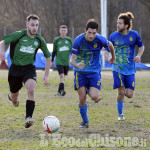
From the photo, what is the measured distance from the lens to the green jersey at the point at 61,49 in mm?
12344

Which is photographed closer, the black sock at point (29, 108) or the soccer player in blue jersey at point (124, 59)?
the black sock at point (29, 108)

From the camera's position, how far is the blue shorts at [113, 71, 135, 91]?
745 cm

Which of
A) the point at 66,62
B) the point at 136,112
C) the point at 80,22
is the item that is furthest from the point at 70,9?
the point at 136,112

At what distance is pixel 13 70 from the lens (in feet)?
22.3

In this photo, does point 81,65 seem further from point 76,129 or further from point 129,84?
point 129,84

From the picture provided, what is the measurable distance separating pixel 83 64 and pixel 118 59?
1.52 meters

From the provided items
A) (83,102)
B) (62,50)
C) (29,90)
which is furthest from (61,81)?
(29,90)

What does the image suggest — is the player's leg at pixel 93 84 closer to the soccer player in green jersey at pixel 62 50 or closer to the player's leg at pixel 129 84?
the player's leg at pixel 129 84

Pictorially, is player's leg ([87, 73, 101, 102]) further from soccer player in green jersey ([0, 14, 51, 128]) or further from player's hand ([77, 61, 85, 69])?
soccer player in green jersey ([0, 14, 51, 128])

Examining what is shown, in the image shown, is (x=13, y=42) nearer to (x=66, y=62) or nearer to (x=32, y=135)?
(x=32, y=135)

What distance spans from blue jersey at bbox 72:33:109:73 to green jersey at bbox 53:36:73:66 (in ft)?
18.7

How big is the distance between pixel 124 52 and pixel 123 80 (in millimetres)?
586

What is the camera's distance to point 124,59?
7.58 meters

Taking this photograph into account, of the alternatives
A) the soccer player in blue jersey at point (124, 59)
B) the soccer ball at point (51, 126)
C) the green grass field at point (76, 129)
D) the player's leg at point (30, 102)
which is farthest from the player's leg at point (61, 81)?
the soccer ball at point (51, 126)
